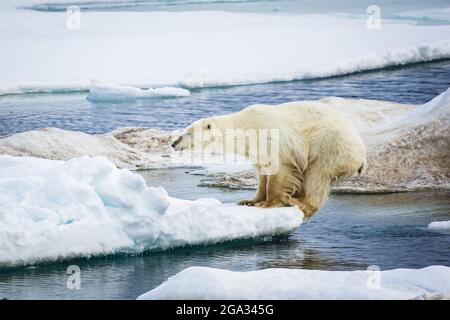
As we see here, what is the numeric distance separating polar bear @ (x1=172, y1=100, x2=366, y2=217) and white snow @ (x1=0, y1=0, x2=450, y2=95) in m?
1.23

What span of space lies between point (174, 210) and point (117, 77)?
1.62 meters

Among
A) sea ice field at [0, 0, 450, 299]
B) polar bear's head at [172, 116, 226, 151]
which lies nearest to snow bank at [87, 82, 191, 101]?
sea ice field at [0, 0, 450, 299]

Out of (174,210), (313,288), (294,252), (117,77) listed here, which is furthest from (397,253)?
(117,77)

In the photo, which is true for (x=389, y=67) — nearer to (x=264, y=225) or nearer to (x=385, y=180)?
(x=385, y=180)

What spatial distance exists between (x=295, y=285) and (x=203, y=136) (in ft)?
4.29

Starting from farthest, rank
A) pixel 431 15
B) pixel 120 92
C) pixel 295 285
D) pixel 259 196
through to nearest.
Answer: pixel 431 15 < pixel 120 92 < pixel 259 196 < pixel 295 285

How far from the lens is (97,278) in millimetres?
5391

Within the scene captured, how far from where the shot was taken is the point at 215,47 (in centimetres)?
707

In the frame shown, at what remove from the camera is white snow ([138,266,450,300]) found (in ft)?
16.0

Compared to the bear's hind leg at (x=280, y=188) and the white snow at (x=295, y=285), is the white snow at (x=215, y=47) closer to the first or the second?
the bear's hind leg at (x=280, y=188)

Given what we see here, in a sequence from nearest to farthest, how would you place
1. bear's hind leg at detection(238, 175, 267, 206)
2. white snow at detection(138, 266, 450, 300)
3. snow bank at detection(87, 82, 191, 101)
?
1. white snow at detection(138, 266, 450, 300)
2. bear's hind leg at detection(238, 175, 267, 206)
3. snow bank at detection(87, 82, 191, 101)

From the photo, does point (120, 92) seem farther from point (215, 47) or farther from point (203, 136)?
point (203, 136)

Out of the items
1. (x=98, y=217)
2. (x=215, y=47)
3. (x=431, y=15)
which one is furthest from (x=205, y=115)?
(x=431, y=15)

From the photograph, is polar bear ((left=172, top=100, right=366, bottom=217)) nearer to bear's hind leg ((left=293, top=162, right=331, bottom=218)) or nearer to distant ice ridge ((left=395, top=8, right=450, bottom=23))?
bear's hind leg ((left=293, top=162, right=331, bottom=218))
